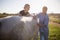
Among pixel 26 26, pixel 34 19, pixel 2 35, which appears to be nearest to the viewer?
pixel 2 35

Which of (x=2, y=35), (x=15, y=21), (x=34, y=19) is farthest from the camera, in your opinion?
(x=34, y=19)

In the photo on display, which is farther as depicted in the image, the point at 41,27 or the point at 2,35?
the point at 41,27

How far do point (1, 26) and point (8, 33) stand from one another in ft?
0.43

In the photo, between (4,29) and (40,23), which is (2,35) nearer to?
(4,29)

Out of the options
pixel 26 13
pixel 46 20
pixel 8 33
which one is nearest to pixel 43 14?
pixel 46 20

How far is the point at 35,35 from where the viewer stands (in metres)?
3.12

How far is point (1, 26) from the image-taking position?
239 centimetres

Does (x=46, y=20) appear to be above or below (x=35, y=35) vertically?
above

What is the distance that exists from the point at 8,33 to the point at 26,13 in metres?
0.90

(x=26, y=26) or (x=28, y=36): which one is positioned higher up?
(x=26, y=26)

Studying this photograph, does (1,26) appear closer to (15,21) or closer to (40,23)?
(15,21)

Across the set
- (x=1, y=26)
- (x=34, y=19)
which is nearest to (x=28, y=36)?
(x=34, y=19)

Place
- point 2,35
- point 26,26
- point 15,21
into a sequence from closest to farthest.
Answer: point 2,35
point 15,21
point 26,26

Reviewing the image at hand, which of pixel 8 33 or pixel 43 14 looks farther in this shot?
pixel 43 14
